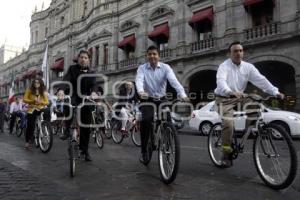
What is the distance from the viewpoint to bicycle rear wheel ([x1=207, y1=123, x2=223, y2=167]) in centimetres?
571

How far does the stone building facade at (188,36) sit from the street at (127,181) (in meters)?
13.1

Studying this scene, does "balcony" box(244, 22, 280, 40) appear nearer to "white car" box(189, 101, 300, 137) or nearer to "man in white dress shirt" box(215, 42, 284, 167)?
"white car" box(189, 101, 300, 137)

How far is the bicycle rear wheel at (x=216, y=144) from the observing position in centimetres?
571

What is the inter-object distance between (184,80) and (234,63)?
17.7m

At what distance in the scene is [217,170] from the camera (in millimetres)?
5410

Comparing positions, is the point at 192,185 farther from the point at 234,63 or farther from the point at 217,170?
the point at 234,63

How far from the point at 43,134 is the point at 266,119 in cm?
737

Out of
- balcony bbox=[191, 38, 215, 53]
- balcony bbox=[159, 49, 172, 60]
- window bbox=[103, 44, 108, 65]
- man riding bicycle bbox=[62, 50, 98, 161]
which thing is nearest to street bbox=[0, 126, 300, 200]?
man riding bicycle bbox=[62, 50, 98, 161]

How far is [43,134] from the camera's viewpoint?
8.11 metres

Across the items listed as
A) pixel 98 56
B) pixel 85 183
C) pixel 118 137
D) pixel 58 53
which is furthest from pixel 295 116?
pixel 58 53

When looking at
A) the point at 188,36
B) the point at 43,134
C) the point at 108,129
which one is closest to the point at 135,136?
the point at 108,129

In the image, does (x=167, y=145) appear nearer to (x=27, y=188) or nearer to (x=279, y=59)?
(x=27, y=188)

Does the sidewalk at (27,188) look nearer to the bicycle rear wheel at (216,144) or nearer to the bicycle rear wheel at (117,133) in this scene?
the bicycle rear wheel at (216,144)

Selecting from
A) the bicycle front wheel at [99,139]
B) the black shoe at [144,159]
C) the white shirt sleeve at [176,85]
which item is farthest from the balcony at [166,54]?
the white shirt sleeve at [176,85]
